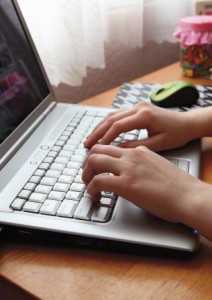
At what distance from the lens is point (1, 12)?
1.97 feet

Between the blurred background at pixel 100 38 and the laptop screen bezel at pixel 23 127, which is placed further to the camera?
the blurred background at pixel 100 38

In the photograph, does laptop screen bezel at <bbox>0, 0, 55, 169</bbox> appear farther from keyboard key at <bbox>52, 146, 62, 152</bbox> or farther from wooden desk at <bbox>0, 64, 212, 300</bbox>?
wooden desk at <bbox>0, 64, 212, 300</bbox>

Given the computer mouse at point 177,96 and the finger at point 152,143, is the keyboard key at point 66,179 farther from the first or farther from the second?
the computer mouse at point 177,96

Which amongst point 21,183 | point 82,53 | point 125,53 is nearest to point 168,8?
point 125,53

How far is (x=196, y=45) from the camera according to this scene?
2.92 feet

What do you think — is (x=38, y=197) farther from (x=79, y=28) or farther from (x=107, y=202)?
(x=79, y=28)

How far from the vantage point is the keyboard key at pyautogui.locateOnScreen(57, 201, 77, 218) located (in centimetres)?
42

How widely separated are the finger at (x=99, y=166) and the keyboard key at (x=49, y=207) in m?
0.05

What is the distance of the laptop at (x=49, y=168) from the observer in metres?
0.40

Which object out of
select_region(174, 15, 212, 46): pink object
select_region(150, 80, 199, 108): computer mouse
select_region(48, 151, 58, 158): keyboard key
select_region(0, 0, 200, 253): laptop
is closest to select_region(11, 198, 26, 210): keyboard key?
select_region(0, 0, 200, 253): laptop

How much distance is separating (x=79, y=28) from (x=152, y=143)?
0.41 metres

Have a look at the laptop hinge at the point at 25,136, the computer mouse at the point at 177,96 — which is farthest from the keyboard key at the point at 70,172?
the computer mouse at the point at 177,96

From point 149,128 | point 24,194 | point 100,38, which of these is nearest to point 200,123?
point 149,128

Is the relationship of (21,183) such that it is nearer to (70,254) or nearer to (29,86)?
(70,254)
